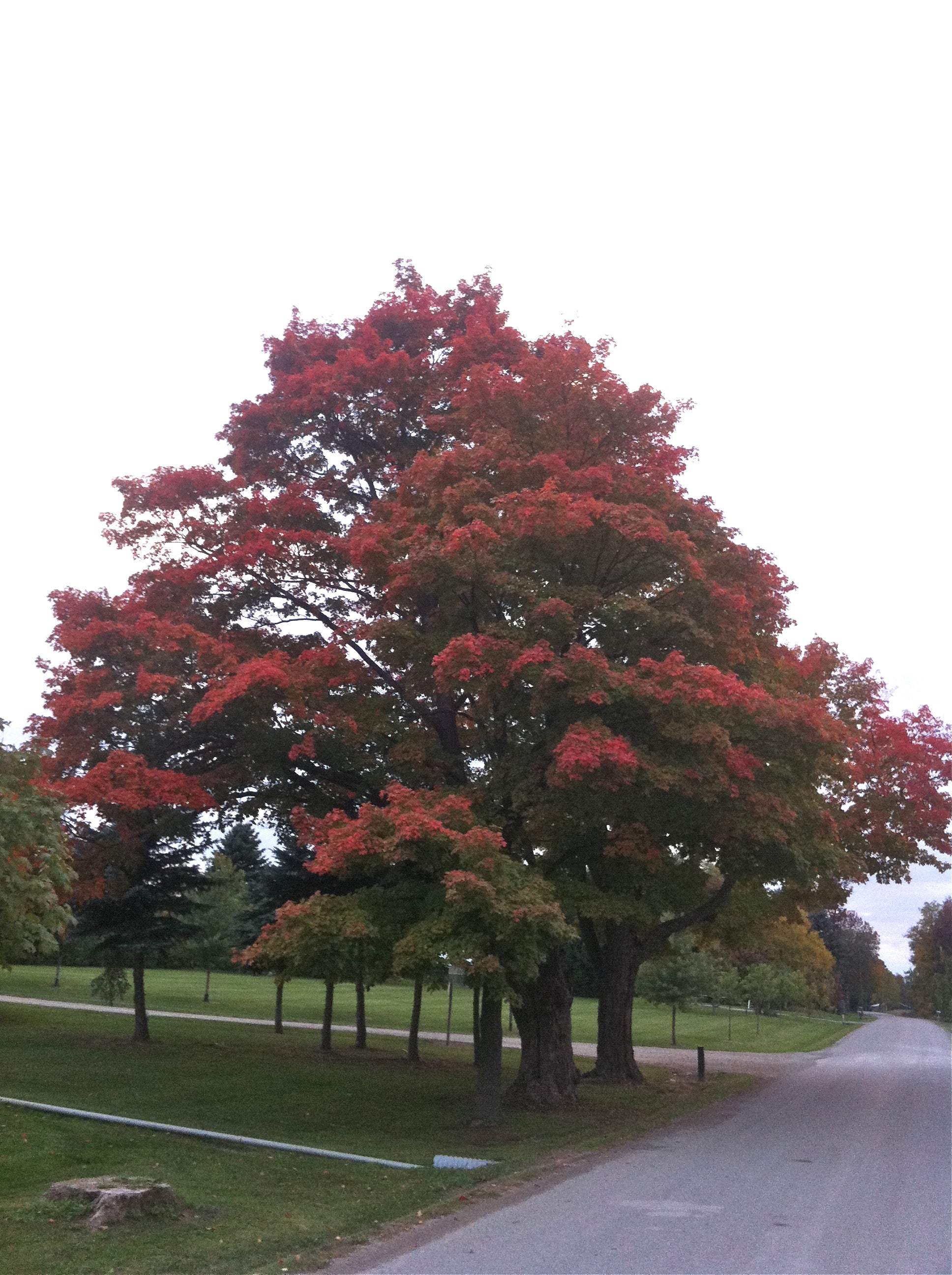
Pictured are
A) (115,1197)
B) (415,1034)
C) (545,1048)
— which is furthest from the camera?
(415,1034)

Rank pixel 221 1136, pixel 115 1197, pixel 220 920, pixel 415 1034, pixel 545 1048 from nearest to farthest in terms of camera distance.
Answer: pixel 115 1197
pixel 221 1136
pixel 545 1048
pixel 415 1034
pixel 220 920

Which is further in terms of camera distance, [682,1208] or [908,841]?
[908,841]

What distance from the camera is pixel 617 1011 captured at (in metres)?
21.9

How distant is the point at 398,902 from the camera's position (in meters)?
13.4

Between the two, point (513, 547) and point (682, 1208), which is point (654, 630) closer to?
point (513, 547)

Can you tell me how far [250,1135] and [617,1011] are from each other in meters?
10.7

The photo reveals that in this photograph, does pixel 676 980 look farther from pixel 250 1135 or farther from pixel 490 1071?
pixel 250 1135

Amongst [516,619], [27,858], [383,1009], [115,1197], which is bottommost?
[383,1009]

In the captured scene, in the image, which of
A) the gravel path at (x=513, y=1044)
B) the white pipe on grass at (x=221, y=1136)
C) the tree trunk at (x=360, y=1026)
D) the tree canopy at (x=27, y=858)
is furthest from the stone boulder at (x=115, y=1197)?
the gravel path at (x=513, y=1044)

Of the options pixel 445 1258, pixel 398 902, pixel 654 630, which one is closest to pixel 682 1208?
pixel 445 1258

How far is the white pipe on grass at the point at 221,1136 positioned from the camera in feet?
36.2

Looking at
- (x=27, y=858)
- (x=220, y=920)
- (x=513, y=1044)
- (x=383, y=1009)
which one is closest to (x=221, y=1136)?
(x=27, y=858)

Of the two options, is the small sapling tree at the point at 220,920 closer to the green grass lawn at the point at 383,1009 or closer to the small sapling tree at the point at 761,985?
the green grass lawn at the point at 383,1009

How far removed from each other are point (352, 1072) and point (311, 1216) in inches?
517
